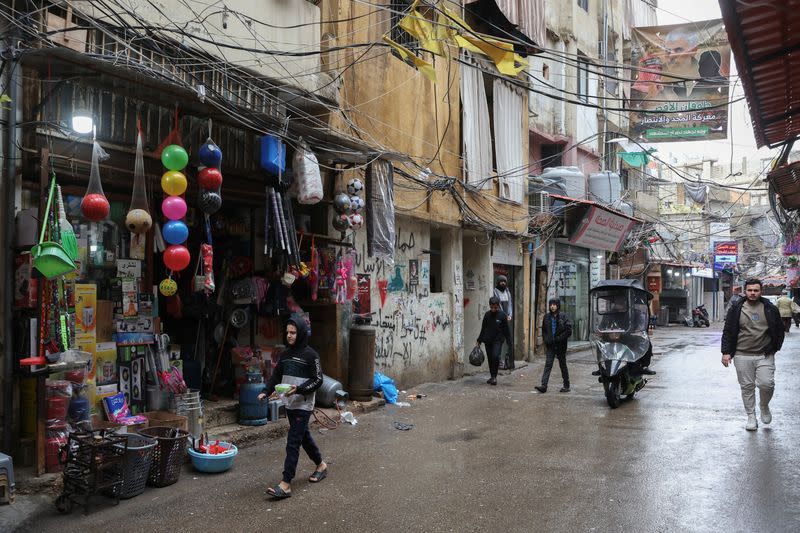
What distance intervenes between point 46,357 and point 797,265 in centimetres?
3699

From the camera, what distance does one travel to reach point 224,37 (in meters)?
7.98

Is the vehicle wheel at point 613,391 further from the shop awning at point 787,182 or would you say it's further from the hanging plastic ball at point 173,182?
the hanging plastic ball at point 173,182

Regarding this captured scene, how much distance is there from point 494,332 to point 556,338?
4.92ft

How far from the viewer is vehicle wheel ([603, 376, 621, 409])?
10.2m

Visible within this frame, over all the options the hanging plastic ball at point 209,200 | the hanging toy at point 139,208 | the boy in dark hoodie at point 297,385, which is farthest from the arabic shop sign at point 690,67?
the boy in dark hoodie at point 297,385

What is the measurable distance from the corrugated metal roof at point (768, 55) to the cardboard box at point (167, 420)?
683 cm

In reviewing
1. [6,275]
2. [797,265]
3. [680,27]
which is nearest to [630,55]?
[680,27]

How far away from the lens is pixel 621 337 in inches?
429

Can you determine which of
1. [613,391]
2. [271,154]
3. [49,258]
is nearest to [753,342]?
[613,391]

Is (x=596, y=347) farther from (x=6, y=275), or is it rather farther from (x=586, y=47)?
(x=586, y=47)

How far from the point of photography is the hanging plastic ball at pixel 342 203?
33.6 feet

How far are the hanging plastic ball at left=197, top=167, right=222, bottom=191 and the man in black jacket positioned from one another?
23.3ft

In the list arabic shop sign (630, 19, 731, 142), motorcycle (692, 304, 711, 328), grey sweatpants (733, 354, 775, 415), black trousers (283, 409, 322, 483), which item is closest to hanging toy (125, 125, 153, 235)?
black trousers (283, 409, 322, 483)

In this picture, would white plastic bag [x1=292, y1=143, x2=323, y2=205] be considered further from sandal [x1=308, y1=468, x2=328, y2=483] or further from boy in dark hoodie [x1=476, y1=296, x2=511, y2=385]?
boy in dark hoodie [x1=476, y1=296, x2=511, y2=385]
